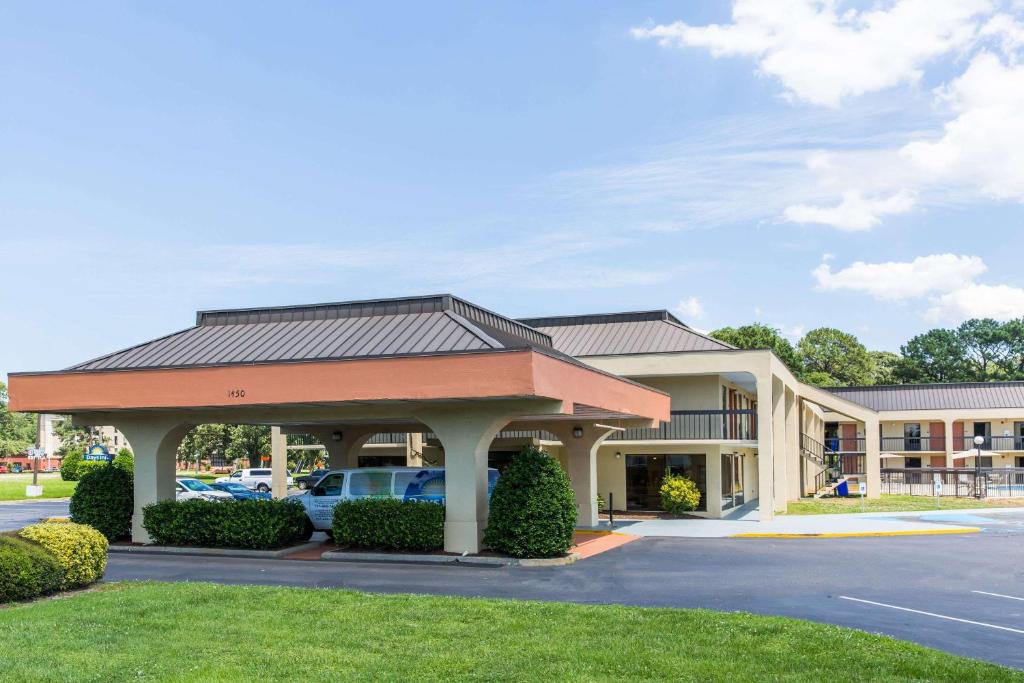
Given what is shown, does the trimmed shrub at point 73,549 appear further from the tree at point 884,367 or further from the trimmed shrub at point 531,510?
the tree at point 884,367

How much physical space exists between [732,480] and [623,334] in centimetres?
728

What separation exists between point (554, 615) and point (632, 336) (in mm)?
22299

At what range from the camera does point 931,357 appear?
97875 mm

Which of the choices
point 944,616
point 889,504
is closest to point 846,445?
point 889,504

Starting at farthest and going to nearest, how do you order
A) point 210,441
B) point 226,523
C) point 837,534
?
point 210,441
point 837,534
point 226,523

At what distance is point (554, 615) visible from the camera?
12758mm

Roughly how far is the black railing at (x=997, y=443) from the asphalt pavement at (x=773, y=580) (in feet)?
137

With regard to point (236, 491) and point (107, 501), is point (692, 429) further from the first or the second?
point (236, 491)

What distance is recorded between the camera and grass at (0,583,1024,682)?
9.88 metres

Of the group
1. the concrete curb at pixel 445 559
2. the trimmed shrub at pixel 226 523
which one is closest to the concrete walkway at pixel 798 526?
the concrete curb at pixel 445 559

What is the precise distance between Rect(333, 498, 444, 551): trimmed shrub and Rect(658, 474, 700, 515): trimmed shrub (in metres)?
12.8

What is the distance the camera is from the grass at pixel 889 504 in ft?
117

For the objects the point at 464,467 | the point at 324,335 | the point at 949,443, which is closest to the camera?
the point at 464,467

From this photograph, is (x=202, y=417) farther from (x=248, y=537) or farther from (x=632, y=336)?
(x=632, y=336)
